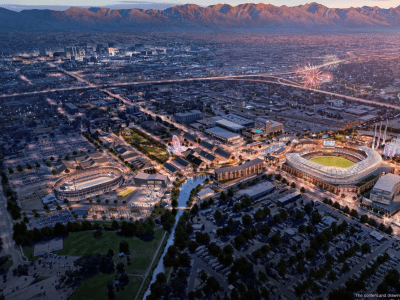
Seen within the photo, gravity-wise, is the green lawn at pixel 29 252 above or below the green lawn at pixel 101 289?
above

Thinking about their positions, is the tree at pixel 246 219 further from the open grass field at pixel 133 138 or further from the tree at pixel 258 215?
the open grass field at pixel 133 138

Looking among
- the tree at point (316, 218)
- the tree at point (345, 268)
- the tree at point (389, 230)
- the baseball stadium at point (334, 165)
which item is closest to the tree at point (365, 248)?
the tree at point (345, 268)

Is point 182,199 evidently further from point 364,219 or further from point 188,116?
point 188,116

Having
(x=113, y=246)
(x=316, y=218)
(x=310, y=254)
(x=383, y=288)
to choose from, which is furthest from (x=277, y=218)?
(x=113, y=246)

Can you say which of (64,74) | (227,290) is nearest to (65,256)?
(227,290)

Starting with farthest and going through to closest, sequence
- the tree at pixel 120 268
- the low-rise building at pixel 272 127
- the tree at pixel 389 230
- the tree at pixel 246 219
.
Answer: the low-rise building at pixel 272 127, the tree at pixel 246 219, the tree at pixel 389 230, the tree at pixel 120 268

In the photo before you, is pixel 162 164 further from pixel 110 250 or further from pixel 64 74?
pixel 64 74

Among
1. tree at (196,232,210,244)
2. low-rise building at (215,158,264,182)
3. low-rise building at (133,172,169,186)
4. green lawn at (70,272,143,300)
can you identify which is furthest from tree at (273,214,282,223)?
low-rise building at (133,172,169,186)
